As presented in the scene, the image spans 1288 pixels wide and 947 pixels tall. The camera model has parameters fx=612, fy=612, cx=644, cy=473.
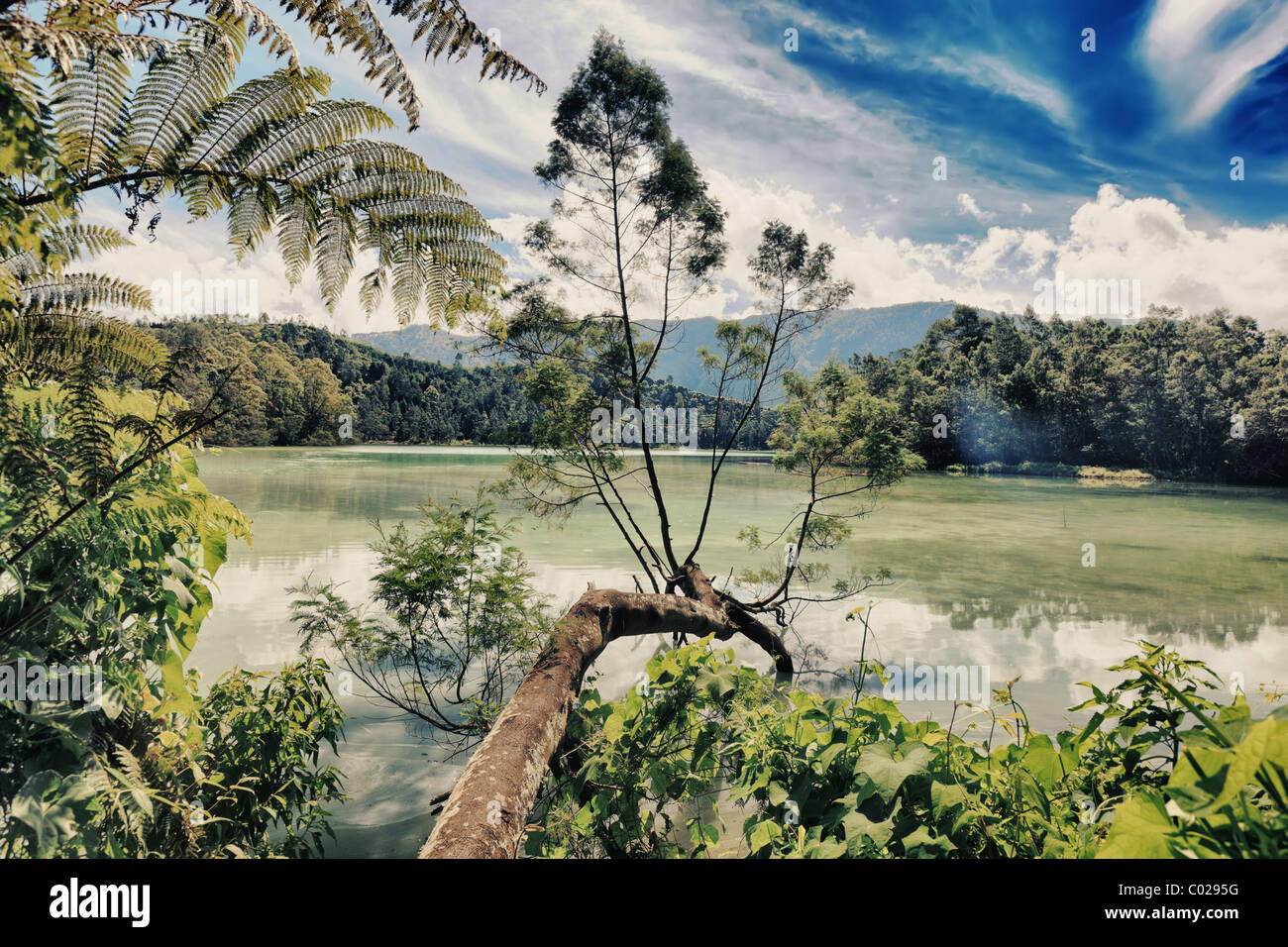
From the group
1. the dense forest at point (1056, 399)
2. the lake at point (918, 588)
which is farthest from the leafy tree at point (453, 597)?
the dense forest at point (1056, 399)

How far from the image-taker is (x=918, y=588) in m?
14.5

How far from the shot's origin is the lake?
7.14 meters

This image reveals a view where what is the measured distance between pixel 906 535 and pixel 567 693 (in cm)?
2123

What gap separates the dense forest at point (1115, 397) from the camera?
44.3 metres
